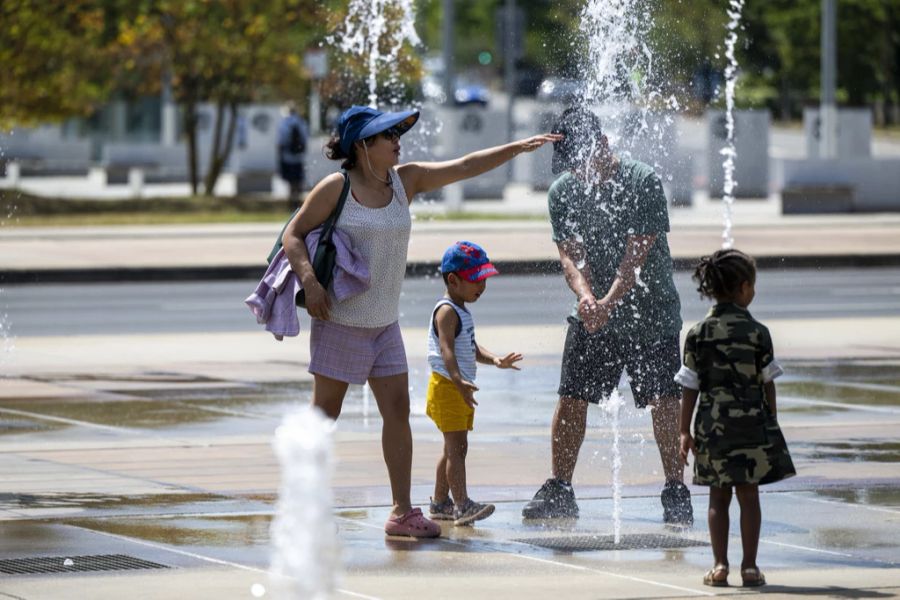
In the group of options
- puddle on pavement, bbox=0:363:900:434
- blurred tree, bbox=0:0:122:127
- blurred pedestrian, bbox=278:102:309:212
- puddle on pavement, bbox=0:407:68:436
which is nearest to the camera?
puddle on pavement, bbox=0:407:68:436

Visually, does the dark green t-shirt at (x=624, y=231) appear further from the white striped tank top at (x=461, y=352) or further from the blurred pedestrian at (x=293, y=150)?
the blurred pedestrian at (x=293, y=150)

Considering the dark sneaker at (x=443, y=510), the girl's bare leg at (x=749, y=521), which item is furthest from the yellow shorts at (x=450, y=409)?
the girl's bare leg at (x=749, y=521)

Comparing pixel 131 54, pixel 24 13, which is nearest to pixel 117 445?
pixel 24 13

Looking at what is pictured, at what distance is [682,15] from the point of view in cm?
5569

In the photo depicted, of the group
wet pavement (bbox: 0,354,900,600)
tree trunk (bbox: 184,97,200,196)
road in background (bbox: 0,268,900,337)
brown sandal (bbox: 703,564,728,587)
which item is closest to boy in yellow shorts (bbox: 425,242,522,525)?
wet pavement (bbox: 0,354,900,600)

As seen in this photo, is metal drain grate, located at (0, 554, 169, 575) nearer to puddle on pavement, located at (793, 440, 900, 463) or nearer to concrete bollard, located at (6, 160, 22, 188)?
puddle on pavement, located at (793, 440, 900, 463)

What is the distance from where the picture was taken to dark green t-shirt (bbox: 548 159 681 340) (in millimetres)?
8227

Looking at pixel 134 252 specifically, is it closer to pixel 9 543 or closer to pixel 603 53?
pixel 603 53

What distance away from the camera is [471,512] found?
8.12 m

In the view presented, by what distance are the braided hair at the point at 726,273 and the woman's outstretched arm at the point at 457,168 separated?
Result: 1.36 m

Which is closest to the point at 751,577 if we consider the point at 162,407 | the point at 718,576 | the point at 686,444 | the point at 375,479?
the point at 718,576

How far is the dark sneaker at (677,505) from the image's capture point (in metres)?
8.16

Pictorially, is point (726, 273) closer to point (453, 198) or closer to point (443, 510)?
point (443, 510)

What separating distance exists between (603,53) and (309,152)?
24.8m
